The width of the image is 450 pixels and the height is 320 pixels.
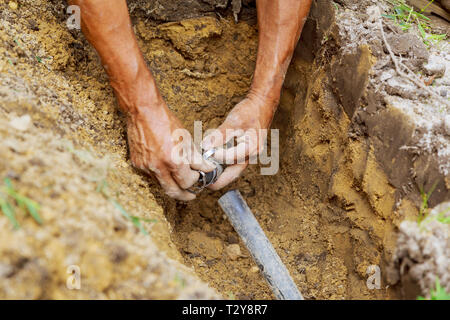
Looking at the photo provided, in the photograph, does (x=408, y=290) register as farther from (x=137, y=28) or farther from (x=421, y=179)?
(x=137, y=28)

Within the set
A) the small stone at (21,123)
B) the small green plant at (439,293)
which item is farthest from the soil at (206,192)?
the small green plant at (439,293)

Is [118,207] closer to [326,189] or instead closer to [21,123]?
[21,123]

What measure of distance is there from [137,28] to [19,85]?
2.59 ft

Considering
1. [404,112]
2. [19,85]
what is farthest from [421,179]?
[19,85]

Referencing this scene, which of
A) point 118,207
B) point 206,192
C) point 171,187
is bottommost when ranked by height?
point 206,192

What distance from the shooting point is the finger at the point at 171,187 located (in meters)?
1.65

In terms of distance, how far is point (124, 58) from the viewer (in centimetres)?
159

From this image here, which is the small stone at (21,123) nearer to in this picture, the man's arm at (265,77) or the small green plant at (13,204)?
the small green plant at (13,204)

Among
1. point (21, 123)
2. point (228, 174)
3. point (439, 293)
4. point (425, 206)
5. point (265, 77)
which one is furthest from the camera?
point (265, 77)

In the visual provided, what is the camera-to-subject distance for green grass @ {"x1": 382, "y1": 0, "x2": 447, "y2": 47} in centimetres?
189

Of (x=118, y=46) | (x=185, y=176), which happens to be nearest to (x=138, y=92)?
(x=118, y=46)

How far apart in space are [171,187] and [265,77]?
2.20ft

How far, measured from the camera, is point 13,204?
0.93m

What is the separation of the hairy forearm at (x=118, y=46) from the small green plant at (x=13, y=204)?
0.78 m
